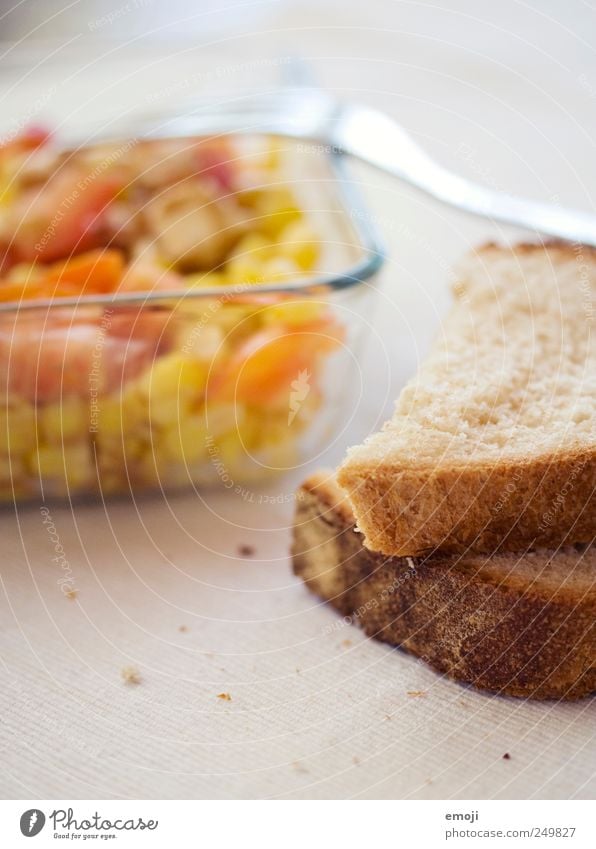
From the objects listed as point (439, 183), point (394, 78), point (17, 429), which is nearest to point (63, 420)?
point (17, 429)

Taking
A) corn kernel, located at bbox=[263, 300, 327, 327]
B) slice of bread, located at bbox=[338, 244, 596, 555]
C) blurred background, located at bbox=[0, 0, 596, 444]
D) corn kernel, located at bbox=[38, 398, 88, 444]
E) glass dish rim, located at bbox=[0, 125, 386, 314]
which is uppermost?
blurred background, located at bbox=[0, 0, 596, 444]

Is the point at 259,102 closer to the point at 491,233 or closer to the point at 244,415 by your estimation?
the point at 491,233

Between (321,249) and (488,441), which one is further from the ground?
(321,249)

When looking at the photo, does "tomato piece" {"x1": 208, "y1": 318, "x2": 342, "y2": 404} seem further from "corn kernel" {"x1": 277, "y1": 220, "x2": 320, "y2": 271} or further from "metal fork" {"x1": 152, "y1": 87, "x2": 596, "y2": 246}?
"metal fork" {"x1": 152, "y1": 87, "x2": 596, "y2": 246}

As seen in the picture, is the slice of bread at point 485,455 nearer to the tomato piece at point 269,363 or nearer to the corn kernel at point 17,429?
the tomato piece at point 269,363

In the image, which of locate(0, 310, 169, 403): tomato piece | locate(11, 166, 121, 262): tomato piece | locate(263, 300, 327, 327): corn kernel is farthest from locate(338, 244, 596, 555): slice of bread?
locate(11, 166, 121, 262): tomato piece
